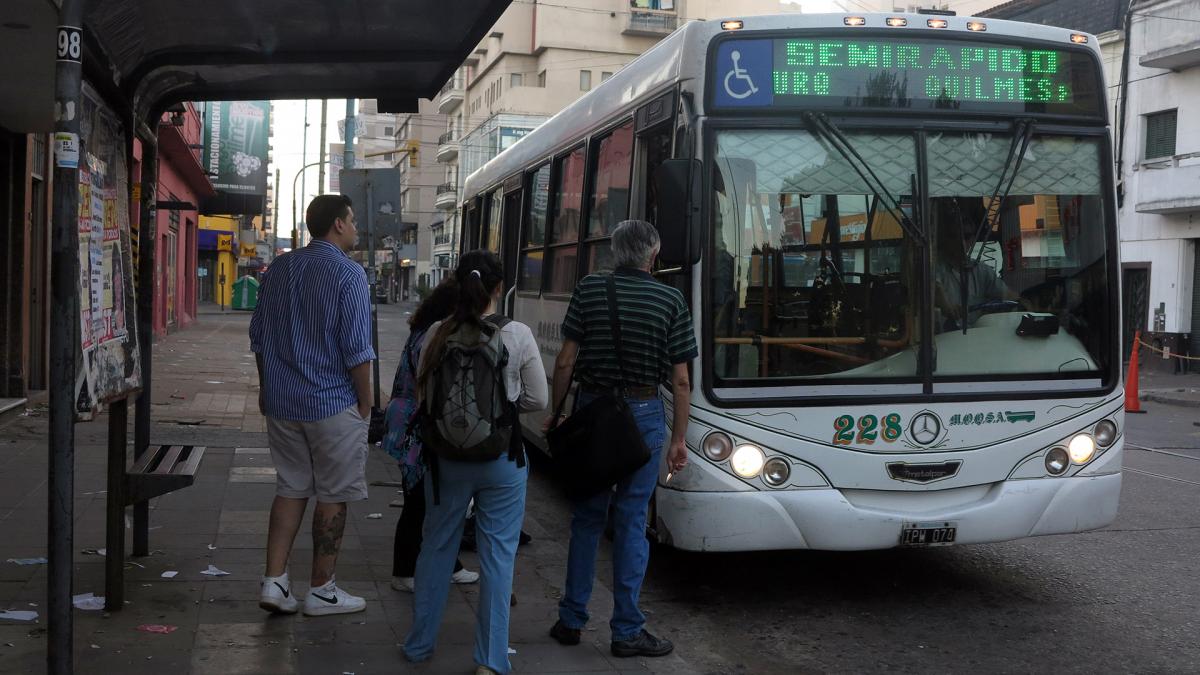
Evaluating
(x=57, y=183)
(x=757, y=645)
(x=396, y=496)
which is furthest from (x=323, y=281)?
(x=396, y=496)

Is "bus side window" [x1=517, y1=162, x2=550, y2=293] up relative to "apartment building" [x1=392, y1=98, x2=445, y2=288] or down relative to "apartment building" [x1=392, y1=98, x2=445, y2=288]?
down

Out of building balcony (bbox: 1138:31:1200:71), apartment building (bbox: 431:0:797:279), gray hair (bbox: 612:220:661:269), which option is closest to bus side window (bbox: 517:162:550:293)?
gray hair (bbox: 612:220:661:269)

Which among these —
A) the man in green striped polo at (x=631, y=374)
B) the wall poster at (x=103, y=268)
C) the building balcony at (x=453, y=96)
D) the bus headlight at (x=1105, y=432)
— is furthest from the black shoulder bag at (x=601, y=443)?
the building balcony at (x=453, y=96)

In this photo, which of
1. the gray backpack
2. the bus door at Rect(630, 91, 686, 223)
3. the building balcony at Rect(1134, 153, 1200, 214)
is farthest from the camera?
the building balcony at Rect(1134, 153, 1200, 214)

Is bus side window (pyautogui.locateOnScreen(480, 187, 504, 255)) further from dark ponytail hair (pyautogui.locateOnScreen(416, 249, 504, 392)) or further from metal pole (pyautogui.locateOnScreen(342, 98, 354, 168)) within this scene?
metal pole (pyautogui.locateOnScreen(342, 98, 354, 168))

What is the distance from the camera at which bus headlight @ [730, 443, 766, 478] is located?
5902 mm

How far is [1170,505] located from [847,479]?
4.61 m

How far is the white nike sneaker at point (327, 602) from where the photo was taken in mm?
5621

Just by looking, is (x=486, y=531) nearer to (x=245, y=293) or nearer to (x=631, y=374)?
(x=631, y=374)

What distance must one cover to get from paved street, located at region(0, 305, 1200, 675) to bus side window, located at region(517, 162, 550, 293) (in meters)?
1.79

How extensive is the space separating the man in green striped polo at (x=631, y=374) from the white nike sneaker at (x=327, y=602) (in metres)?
1.11

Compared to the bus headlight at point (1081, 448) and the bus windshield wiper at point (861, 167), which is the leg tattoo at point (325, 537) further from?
the bus headlight at point (1081, 448)

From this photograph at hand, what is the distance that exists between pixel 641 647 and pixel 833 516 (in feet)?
4.05

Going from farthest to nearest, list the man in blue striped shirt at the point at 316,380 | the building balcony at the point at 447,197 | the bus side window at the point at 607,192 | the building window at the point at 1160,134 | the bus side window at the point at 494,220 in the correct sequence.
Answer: the building balcony at the point at 447,197 < the building window at the point at 1160,134 < the bus side window at the point at 494,220 < the bus side window at the point at 607,192 < the man in blue striped shirt at the point at 316,380
